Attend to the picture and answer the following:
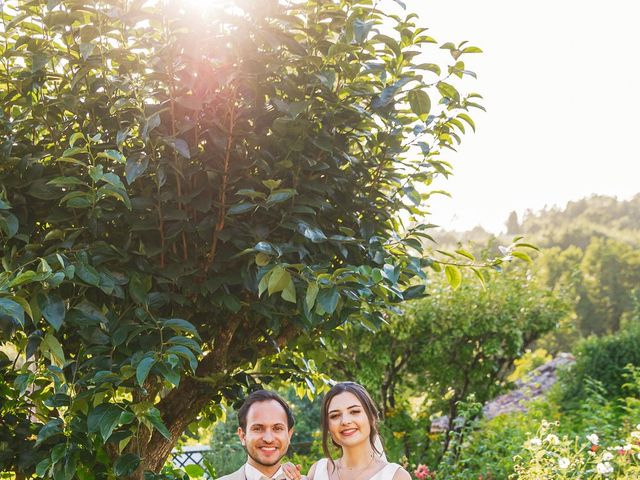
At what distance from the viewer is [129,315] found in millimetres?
2600

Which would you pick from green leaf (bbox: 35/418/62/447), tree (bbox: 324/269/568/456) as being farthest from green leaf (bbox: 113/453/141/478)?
tree (bbox: 324/269/568/456)

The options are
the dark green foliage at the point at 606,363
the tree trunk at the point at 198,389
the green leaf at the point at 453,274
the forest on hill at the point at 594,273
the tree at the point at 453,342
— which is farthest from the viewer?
the forest on hill at the point at 594,273

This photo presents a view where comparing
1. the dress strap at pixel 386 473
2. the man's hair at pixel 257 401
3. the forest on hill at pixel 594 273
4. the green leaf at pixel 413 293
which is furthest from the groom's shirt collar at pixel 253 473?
the forest on hill at pixel 594 273

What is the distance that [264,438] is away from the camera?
228cm

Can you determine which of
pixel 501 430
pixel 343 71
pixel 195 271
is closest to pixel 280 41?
pixel 343 71

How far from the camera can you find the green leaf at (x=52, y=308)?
225 centimetres

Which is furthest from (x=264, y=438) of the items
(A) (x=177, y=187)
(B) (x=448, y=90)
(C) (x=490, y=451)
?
(C) (x=490, y=451)

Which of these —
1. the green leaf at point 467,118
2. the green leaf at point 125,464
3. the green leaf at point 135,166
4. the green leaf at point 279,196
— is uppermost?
the green leaf at point 467,118

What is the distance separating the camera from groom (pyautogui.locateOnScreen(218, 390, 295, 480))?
2.27 metres

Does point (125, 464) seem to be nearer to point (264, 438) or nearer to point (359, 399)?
point (264, 438)

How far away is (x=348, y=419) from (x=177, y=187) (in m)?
0.95

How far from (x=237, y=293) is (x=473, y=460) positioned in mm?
3711

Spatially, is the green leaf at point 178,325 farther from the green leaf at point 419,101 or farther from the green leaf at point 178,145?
the green leaf at point 419,101

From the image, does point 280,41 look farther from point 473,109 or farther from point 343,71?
point 473,109
